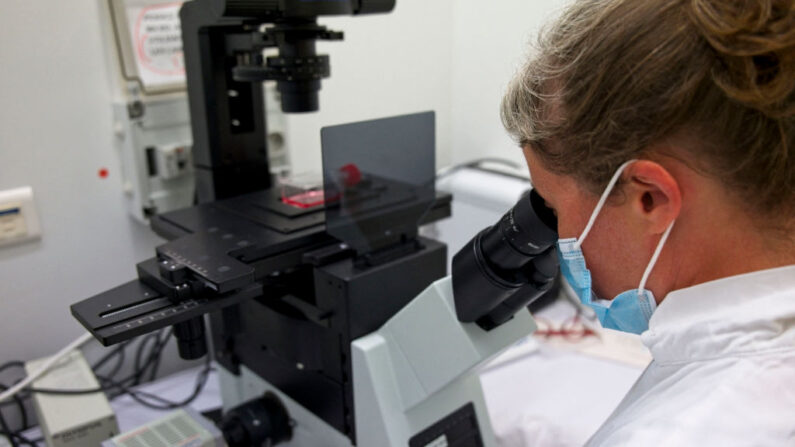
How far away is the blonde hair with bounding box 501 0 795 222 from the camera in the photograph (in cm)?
46

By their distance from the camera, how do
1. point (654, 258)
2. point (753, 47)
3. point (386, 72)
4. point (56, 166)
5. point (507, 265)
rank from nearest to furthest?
point (753, 47) < point (654, 258) < point (507, 265) < point (56, 166) < point (386, 72)

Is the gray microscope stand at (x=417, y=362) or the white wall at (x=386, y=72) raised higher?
the white wall at (x=386, y=72)

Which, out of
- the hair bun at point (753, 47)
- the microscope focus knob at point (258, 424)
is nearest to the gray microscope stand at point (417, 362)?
the microscope focus knob at point (258, 424)

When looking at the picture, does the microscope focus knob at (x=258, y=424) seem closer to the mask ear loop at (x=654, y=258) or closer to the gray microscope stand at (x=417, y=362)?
the gray microscope stand at (x=417, y=362)

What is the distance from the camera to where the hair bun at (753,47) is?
45cm

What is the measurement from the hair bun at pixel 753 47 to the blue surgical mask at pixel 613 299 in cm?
14

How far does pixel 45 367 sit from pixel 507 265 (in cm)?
89

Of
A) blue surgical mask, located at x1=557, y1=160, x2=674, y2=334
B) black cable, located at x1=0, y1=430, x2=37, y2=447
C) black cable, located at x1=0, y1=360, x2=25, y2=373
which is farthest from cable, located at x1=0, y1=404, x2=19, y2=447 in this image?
blue surgical mask, located at x1=557, y1=160, x2=674, y2=334

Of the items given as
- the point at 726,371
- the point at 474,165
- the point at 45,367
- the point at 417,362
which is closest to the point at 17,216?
the point at 45,367

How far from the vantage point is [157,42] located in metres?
1.27

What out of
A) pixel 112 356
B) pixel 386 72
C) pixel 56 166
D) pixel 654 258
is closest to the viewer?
pixel 654 258

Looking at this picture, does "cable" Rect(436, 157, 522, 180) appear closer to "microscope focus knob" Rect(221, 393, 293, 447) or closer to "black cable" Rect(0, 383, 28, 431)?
"microscope focus knob" Rect(221, 393, 293, 447)

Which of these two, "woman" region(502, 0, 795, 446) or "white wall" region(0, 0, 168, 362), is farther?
"white wall" region(0, 0, 168, 362)

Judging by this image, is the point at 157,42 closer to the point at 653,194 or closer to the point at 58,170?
the point at 58,170
